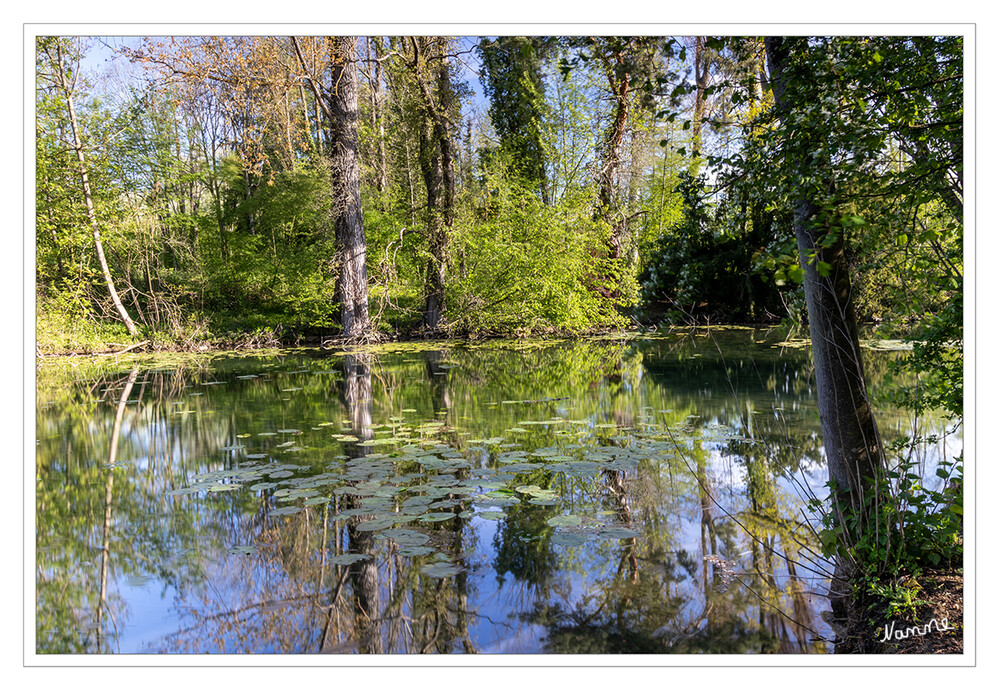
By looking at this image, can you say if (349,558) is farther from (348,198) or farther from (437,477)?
(348,198)

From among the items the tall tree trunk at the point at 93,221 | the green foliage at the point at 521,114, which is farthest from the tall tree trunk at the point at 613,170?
the tall tree trunk at the point at 93,221

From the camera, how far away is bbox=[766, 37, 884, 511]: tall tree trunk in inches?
105

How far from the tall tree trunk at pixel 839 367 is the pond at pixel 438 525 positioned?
7.9 inches

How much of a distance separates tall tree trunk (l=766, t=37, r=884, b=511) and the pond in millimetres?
202

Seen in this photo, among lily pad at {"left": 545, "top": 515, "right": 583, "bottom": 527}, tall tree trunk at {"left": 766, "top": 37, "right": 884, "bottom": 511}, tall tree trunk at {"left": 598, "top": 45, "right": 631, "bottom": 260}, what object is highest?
tall tree trunk at {"left": 598, "top": 45, "right": 631, "bottom": 260}

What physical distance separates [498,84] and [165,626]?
1379cm

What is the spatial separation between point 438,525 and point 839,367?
1.96 m

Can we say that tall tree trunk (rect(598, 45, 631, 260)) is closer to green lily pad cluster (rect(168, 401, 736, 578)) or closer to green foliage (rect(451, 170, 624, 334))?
green foliage (rect(451, 170, 624, 334))

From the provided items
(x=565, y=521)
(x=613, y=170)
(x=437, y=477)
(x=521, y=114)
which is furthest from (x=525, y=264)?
(x=565, y=521)

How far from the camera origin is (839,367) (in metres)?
2.72

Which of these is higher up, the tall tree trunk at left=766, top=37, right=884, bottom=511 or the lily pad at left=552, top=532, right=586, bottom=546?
the tall tree trunk at left=766, top=37, right=884, bottom=511

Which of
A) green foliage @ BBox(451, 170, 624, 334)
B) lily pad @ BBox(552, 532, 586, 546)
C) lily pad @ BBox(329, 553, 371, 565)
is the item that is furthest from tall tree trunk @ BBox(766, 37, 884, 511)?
green foliage @ BBox(451, 170, 624, 334)
